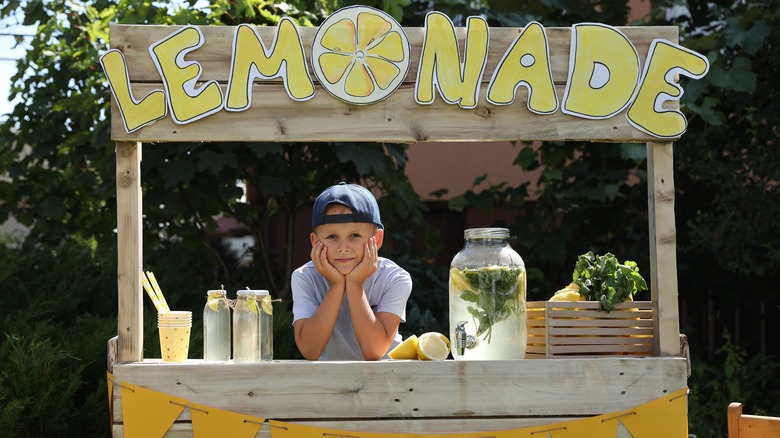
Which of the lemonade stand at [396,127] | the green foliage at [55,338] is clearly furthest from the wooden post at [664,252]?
the green foliage at [55,338]

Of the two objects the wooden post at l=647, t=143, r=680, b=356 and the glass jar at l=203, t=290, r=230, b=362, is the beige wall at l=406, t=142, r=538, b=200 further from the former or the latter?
the glass jar at l=203, t=290, r=230, b=362

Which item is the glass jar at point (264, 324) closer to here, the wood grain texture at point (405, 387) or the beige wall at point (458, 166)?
the wood grain texture at point (405, 387)

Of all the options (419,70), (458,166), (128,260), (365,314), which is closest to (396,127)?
(419,70)

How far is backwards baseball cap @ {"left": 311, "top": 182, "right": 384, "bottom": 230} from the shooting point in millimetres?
2713

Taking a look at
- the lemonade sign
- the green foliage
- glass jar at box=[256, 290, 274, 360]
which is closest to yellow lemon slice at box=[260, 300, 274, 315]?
glass jar at box=[256, 290, 274, 360]

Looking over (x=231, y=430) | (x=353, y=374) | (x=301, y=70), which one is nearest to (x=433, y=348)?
(x=353, y=374)

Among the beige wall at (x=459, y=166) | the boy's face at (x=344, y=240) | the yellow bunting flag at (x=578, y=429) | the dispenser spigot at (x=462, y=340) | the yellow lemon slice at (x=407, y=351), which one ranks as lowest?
the yellow bunting flag at (x=578, y=429)

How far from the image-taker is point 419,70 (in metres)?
2.61

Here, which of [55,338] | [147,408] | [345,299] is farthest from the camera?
[55,338]

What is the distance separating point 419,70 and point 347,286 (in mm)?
668

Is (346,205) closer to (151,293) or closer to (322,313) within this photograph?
(322,313)

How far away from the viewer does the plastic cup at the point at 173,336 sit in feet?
8.64

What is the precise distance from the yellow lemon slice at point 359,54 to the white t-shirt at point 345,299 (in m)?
0.61

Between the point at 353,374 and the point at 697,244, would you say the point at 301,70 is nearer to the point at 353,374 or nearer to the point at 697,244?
the point at 353,374
